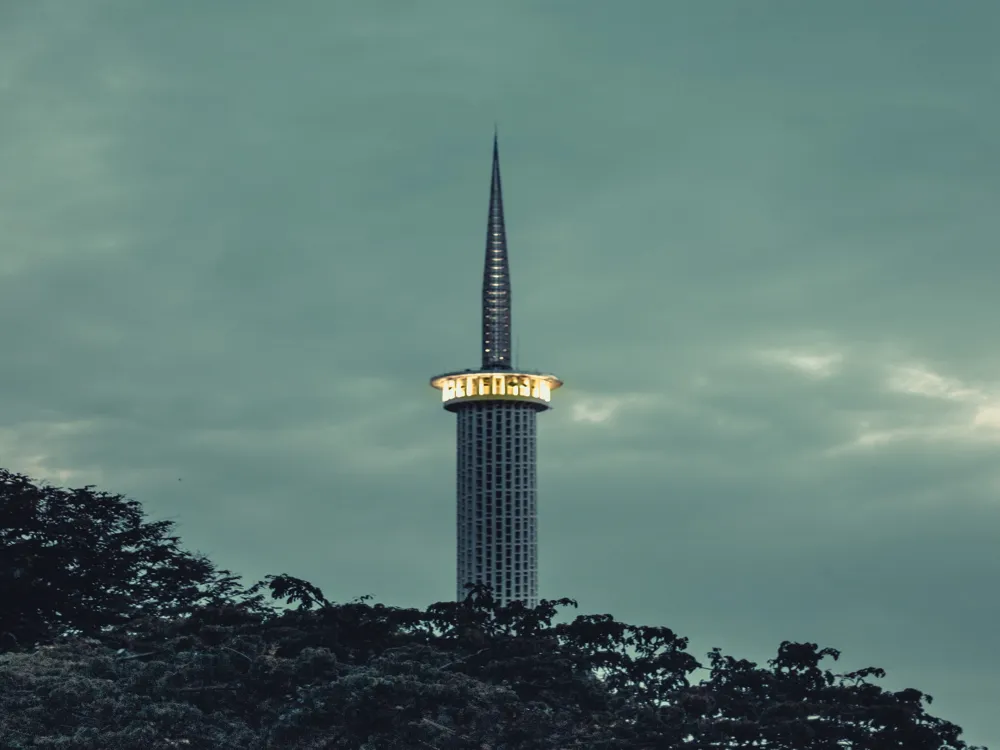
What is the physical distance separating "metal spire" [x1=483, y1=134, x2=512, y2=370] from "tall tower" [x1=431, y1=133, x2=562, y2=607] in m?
0.10

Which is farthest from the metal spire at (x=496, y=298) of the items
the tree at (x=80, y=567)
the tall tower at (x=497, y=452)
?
the tree at (x=80, y=567)

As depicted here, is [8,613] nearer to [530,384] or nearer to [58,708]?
[58,708]

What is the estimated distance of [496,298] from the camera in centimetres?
16462

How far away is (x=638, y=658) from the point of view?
71.3 meters

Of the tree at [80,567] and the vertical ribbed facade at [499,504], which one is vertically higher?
the vertical ribbed facade at [499,504]

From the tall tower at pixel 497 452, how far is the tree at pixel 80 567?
82.3 m

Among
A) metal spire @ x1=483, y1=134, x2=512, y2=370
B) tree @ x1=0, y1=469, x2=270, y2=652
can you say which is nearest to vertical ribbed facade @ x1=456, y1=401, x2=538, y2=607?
metal spire @ x1=483, y1=134, x2=512, y2=370

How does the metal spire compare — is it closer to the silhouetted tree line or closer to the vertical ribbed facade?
the vertical ribbed facade

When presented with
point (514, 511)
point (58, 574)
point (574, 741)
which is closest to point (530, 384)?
point (514, 511)

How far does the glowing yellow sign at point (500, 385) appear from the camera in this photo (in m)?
163

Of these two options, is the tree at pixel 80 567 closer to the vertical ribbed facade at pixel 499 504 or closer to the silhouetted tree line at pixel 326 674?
the silhouetted tree line at pixel 326 674

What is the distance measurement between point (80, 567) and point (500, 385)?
89.6 meters

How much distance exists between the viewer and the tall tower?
536 feet

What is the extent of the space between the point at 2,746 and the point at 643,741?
70.6ft
